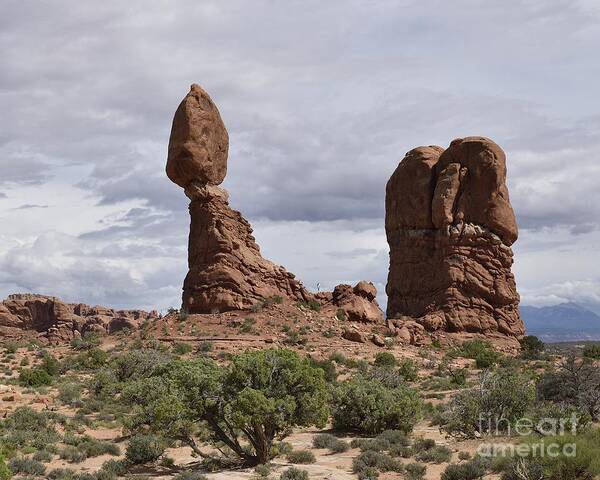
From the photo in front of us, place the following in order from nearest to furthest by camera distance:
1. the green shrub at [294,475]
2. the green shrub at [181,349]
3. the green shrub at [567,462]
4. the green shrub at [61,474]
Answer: the green shrub at [567,462], the green shrub at [294,475], the green shrub at [61,474], the green shrub at [181,349]

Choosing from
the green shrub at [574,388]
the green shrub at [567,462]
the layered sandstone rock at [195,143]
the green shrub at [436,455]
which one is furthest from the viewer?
the layered sandstone rock at [195,143]

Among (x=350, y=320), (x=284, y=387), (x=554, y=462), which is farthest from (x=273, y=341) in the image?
(x=554, y=462)

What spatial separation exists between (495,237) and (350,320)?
1140 cm

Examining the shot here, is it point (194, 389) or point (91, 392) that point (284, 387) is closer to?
point (194, 389)

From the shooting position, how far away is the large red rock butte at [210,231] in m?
45.5

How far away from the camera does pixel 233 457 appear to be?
797 inches

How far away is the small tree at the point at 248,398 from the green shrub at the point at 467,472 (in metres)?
4.12

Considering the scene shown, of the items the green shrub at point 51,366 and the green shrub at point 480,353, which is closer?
the green shrub at point 51,366

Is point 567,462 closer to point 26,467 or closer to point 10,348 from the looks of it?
point 26,467

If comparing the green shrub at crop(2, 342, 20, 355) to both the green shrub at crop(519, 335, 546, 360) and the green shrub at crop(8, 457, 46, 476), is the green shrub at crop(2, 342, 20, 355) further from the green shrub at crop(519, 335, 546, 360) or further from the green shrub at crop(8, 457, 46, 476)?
the green shrub at crop(519, 335, 546, 360)

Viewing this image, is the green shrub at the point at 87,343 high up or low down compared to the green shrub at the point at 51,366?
up

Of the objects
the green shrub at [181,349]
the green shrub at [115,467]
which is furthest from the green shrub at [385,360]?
the green shrub at [115,467]

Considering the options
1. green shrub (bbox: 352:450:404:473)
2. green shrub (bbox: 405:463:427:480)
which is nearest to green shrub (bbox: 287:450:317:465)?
green shrub (bbox: 352:450:404:473)

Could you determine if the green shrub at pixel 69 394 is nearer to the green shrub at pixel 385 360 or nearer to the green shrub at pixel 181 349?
the green shrub at pixel 181 349
